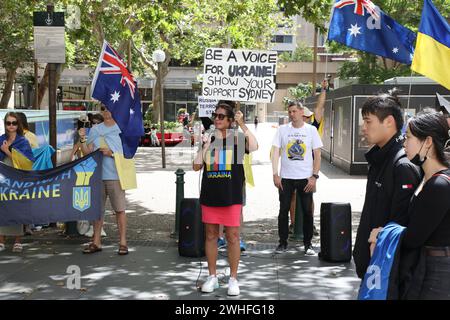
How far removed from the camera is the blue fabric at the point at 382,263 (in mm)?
3533

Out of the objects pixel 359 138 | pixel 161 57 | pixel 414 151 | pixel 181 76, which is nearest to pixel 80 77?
pixel 181 76

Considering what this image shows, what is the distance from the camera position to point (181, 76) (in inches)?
2426

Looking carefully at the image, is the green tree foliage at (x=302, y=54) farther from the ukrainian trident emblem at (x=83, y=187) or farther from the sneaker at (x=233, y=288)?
the sneaker at (x=233, y=288)

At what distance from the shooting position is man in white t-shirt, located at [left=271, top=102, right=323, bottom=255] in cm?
786

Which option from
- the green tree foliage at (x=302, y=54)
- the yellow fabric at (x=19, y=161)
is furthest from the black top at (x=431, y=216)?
the green tree foliage at (x=302, y=54)

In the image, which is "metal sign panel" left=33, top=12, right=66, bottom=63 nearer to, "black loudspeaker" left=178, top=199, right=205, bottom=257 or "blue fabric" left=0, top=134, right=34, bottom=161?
"blue fabric" left=0, top=134, right=34, bottom=161

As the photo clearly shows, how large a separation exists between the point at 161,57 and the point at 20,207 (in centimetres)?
1505

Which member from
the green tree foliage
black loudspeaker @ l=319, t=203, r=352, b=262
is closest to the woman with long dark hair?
black loudspeaker @ l=319, t=203, r=352, b=262

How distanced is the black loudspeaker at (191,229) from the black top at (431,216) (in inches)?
168

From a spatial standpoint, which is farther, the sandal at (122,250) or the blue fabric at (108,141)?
the blue fabric at (108,141)

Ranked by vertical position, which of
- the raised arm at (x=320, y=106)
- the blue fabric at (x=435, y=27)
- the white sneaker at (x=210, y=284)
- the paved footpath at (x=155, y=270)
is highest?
the blue fabric at (x=435, y=27)

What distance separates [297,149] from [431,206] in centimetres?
456

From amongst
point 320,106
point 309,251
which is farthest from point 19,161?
point 320,106

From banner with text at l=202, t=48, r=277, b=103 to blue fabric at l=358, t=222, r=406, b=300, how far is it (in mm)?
4172
